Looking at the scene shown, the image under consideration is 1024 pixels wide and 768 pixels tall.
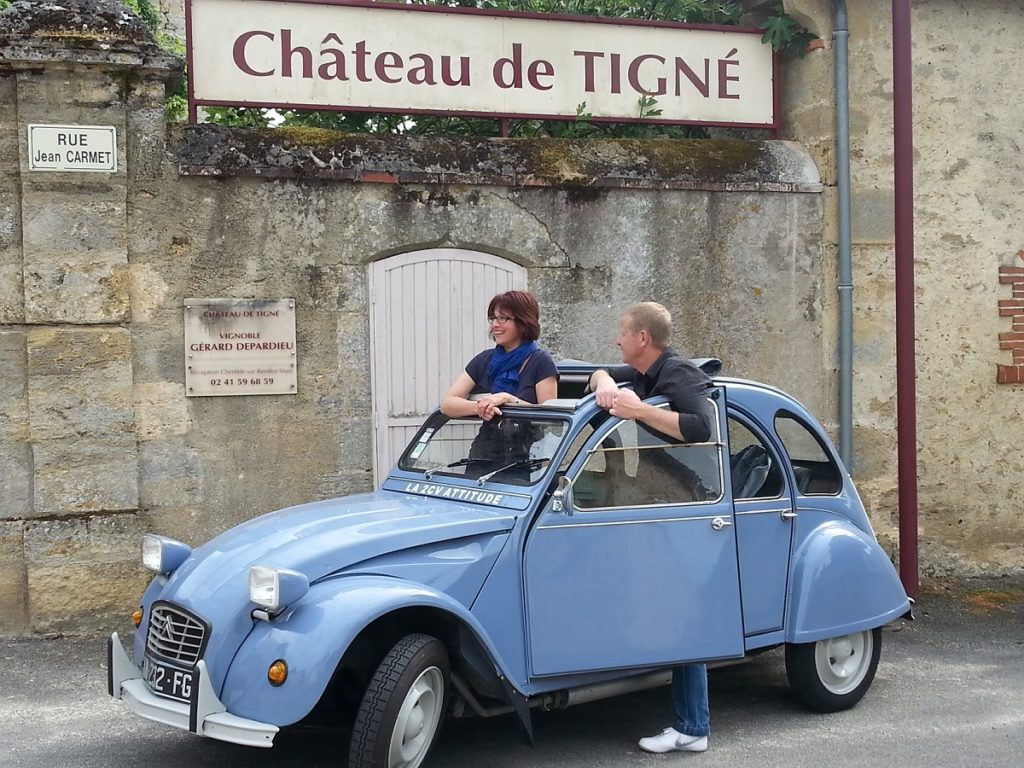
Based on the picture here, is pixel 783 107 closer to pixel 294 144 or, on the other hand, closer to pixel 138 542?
pixel 294 144

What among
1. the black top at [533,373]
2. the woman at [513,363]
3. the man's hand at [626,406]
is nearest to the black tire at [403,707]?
the man's hand at [626,406]

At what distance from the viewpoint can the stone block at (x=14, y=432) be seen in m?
6.93

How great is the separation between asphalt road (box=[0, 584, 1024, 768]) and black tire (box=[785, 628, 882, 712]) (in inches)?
3.3

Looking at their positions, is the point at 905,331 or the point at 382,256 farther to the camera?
the point at 905,331

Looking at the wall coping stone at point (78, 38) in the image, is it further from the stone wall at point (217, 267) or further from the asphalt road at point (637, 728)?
the asphalt road at point (637, 728)

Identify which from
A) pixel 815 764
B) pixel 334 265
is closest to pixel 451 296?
pixel 334 265

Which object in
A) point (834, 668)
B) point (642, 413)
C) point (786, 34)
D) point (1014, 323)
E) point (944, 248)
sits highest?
A: point (786, 34)

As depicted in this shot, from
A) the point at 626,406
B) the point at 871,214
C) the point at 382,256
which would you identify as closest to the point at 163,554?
the point at 626,406

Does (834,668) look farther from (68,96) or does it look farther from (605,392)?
(68,96)

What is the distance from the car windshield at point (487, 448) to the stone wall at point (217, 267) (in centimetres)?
200

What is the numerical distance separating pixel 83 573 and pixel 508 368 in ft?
9.81

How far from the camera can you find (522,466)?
5051mm

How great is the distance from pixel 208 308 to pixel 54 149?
1.24 meters

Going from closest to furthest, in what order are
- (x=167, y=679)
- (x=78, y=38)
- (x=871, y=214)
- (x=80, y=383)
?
(x=167, y=679) → (x=78, y=38) → (x=80, y=383) → (x=871, y=214)
